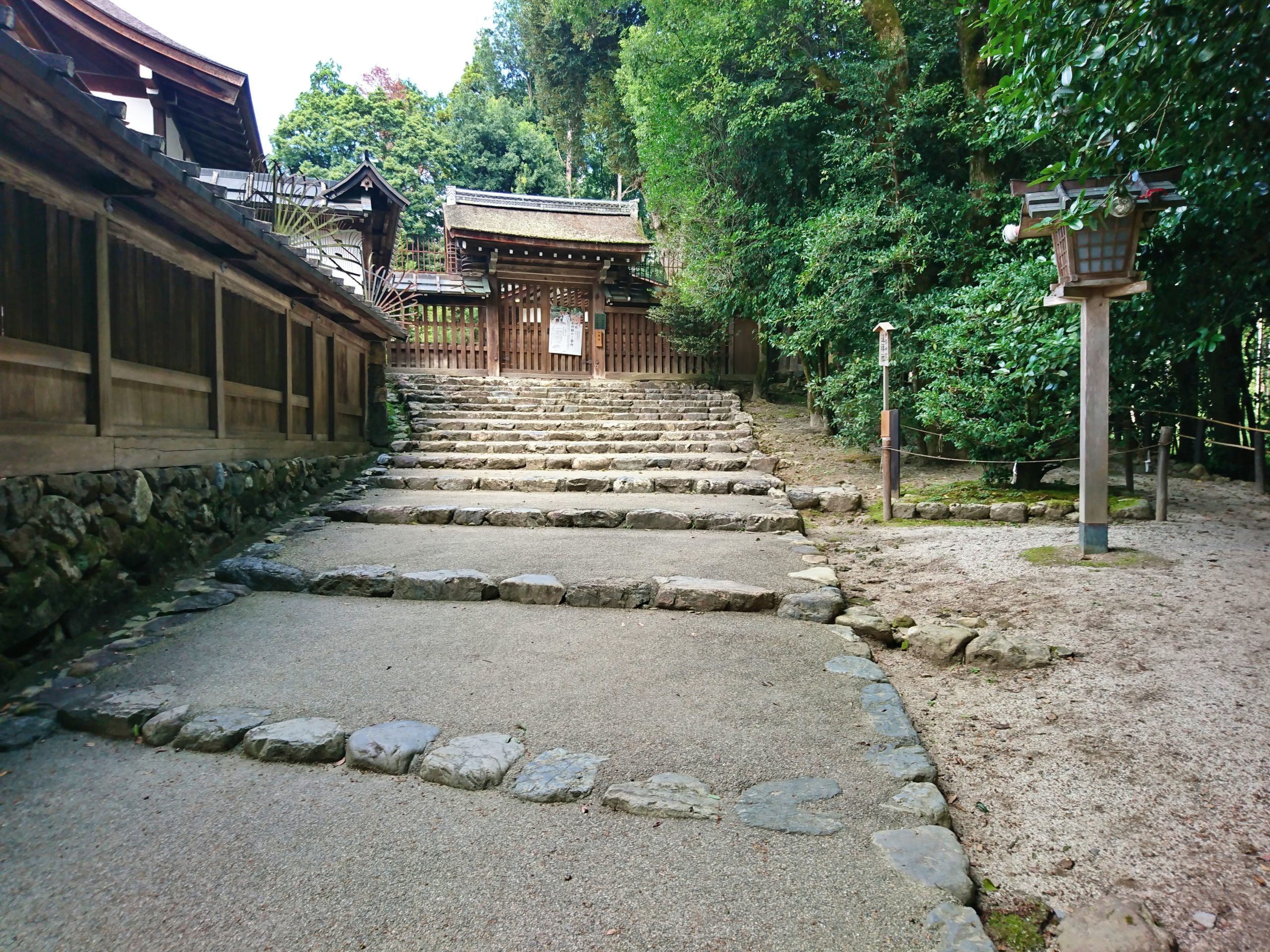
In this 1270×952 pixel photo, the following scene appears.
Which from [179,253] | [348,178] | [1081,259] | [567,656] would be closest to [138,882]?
[567,656]

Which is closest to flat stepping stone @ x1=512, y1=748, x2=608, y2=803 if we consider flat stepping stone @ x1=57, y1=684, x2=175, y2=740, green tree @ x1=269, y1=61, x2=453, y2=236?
flat stepping stone @ x1=57, y1=684, x2=175, y2=740

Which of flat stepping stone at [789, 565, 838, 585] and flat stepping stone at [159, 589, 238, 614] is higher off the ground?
flat stepping stone at [789, 565, 838, 585]

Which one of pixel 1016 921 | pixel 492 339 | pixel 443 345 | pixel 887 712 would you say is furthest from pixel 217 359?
pixel 443 345

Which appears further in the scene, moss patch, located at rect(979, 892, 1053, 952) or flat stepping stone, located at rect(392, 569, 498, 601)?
flat stepping stone, located at rect(392, 569, 498, 601)

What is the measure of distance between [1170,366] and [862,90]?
541 cm

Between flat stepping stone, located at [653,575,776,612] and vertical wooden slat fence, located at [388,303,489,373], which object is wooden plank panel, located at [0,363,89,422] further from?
vertical wooden slat fence, located at [388,303,489,373]

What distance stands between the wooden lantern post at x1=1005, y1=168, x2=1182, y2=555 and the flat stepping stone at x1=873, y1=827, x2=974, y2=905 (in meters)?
3.83

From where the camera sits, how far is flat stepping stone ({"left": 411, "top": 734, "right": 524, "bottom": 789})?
2.28 meters

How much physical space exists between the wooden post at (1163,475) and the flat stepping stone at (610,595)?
485cm

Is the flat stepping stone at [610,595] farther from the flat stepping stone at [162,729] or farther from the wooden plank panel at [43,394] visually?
the wooden plank panel at [43,394]

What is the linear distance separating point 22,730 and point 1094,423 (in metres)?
6.48

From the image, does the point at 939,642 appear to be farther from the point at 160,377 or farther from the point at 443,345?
the point at 443,345

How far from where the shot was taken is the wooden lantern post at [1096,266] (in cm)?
468

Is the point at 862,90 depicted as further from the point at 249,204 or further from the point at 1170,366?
the point at 249,204
